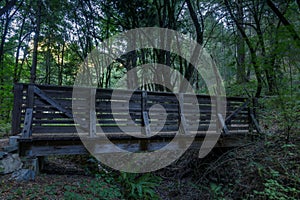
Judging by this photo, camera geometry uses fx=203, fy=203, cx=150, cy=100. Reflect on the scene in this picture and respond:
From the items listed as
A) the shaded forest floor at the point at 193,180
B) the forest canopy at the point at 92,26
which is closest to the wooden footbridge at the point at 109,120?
the shaded forest floor at the point at 193,180

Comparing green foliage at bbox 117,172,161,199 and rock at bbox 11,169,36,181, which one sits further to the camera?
green foliage at bbox 117,172,161,199

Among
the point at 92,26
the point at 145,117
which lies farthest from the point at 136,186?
the point at 92,26

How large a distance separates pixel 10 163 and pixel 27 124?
0.91 metres

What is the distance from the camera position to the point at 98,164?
701 centimetres

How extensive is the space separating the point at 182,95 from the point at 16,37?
40.8 feet

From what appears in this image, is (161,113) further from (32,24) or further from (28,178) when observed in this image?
(32,24)

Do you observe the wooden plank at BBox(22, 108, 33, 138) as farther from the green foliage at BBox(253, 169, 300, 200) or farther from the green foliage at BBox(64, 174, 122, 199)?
the green foliage at BBox(253, 169, 300, 200)

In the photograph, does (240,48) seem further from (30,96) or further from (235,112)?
(30,96)

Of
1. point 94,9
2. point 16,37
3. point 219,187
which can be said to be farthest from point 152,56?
point 219,187

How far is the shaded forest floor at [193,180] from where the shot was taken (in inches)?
163

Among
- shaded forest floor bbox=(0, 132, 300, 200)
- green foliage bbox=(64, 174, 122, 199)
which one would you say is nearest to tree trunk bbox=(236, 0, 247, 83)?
shaded forest floor bbox=(0, 132, 300, 200)

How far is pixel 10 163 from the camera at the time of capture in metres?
4.41

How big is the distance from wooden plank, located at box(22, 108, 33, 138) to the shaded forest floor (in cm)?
95

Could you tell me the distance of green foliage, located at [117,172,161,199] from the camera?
5.34m
